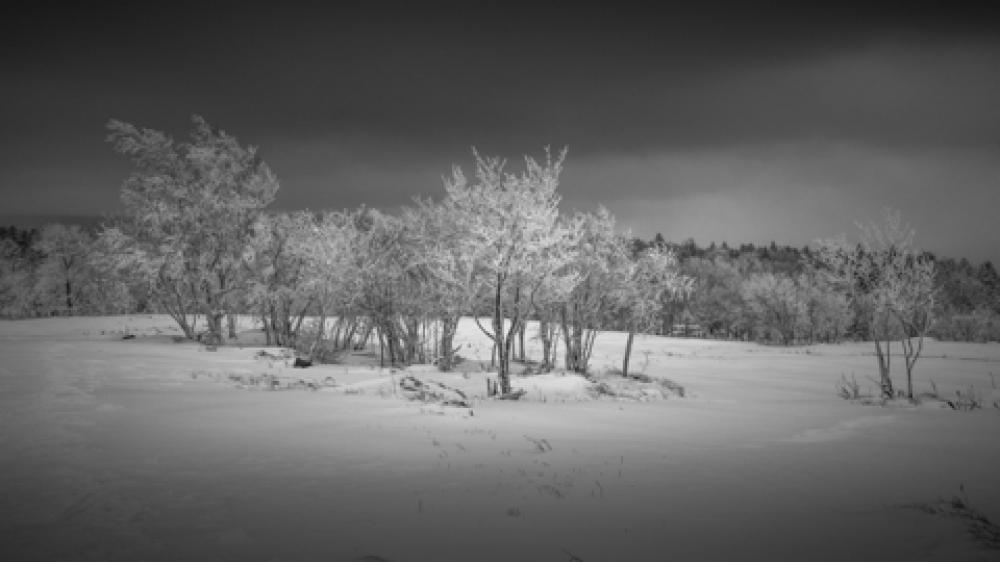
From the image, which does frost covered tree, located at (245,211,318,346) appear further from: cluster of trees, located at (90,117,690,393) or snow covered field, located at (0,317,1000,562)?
snow covered field, located at (0,317,1000,562)

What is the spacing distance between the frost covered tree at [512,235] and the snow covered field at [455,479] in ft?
15.6

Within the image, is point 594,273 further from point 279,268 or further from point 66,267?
point 66,267

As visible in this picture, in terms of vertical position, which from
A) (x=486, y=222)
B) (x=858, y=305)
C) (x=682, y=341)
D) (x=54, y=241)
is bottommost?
(x=682, y=341)

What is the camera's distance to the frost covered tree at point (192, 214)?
1027 inches

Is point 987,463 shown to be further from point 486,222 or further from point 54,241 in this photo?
point 54,241

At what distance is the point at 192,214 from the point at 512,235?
61.6 feet

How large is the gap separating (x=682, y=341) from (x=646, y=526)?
190 ft

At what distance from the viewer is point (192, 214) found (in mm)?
26547

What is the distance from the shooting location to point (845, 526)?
515 centimetres

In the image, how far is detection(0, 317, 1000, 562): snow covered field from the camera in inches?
174

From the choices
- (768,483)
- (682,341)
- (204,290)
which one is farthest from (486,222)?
(682,341)

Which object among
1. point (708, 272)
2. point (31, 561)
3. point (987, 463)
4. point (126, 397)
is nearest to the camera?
point (31, 561)

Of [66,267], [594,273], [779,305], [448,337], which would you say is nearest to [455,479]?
[594,273]

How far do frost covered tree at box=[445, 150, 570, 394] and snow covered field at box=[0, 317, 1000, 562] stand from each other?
4741 millimetres
